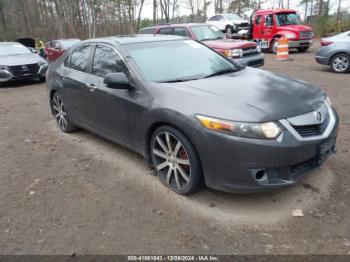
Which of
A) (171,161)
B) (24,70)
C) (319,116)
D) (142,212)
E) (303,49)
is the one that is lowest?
(303,49)

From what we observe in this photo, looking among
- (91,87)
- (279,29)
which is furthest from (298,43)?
(91,87)

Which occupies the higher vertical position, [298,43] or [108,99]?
[108,99]

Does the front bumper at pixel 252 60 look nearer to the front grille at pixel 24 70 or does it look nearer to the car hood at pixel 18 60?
Answer: the front grille at pixel 24 70

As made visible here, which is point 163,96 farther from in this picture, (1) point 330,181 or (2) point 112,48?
(1) point 330,181

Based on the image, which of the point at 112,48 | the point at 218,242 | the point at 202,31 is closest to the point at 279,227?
the point at 218,242

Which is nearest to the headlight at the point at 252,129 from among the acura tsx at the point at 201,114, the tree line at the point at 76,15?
the acura tsx at the point at 201,114

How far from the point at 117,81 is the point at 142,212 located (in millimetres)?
1470

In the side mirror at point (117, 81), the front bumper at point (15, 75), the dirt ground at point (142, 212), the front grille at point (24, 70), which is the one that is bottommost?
the dirt ground at point (142, 212)

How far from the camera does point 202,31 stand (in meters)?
12.0

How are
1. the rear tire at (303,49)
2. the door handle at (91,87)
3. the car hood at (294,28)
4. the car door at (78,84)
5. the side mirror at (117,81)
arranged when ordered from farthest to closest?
1. the rear tire at (303,49)
2. the car hood at (294,28)
3. the car door at (78,84)
4. the door handle at (91,87)
5. the side mirror at (117,81)

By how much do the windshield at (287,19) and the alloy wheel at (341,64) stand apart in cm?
703

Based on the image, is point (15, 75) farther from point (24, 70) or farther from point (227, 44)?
point (227, 44)

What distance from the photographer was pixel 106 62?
4598 mm

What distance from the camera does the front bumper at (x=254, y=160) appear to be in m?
3.03
